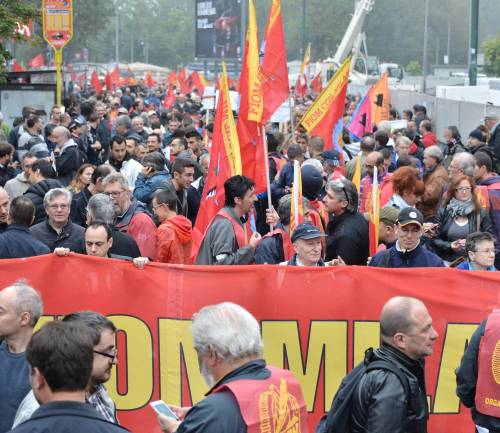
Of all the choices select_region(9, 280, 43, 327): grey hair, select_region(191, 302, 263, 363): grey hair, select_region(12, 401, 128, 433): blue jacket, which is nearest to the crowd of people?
select_region(9, 280, 43, 327): grey hair

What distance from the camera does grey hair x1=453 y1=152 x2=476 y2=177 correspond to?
1059 cm

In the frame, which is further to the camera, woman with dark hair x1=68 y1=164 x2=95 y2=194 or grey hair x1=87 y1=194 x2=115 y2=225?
woman with dark hair x1=68 y1=164 x2=95 y2=194

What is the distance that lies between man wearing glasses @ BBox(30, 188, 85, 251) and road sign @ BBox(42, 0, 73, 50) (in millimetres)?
11238

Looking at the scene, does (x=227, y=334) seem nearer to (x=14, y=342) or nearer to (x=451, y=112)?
(x=14, y=342)

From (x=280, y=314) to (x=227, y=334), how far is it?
241 centimetres

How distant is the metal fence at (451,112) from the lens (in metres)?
22.5

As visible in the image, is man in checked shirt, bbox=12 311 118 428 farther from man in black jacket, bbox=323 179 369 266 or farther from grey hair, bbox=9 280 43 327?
man in black jacket, bbox=323 179 369 266

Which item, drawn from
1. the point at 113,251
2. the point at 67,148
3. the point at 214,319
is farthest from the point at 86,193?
the point at 214,319

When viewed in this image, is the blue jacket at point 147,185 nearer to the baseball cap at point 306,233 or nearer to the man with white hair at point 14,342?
the baseball cap at point 306,233

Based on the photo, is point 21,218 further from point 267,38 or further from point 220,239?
point 267,38

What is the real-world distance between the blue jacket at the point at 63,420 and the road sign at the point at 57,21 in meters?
16.0

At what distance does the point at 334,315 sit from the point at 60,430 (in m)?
3.31

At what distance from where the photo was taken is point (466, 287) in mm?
6922

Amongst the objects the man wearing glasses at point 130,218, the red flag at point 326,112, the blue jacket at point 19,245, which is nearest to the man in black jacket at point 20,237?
the blue jacket at point 19,245
